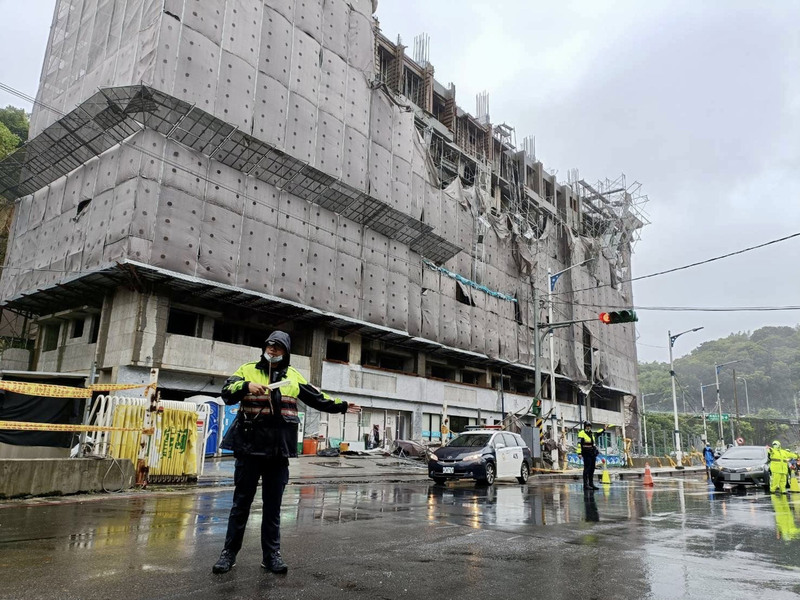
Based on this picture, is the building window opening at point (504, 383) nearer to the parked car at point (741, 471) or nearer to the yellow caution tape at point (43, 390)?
the parked car at point (741, 471)

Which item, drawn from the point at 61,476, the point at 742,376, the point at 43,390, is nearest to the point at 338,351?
the point at 43,390

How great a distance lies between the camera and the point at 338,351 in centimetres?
3472

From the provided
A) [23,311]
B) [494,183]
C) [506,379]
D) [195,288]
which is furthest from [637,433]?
[23,311]

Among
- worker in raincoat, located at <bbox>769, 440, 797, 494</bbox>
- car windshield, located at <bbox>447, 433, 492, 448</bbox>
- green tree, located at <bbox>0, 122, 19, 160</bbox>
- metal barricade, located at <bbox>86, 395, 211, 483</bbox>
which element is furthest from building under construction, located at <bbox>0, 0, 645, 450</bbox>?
metal barricade, located at <bbox>86, 395, 211, 483</bbox>

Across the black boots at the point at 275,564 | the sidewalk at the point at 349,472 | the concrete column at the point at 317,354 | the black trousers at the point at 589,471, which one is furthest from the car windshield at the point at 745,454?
the concrete column at the point at 317,354

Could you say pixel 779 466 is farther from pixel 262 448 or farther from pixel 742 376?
pixel 742 376

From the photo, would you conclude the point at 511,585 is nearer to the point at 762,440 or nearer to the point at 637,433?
the point at 637,433

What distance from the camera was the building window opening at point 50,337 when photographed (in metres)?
31.3

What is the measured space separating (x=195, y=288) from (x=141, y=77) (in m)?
8.97

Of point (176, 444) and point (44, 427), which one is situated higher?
point (44, 427)

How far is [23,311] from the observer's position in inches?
1257

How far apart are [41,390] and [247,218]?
17090mm

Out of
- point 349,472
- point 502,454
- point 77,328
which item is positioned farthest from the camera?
point 77,328

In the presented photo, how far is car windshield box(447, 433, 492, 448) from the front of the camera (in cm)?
1647
